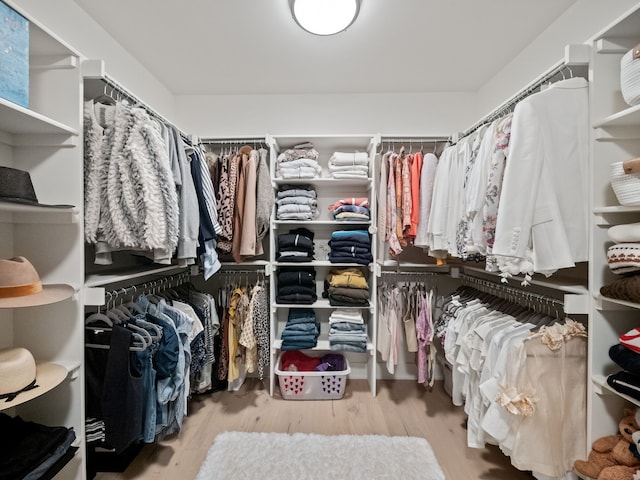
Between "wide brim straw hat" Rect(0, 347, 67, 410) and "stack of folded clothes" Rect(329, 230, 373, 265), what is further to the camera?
"stack of folded clothes" Rect(329, 230, 373, 265)

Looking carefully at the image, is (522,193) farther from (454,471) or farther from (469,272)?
(454,471)

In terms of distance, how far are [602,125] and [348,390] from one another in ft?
7.24

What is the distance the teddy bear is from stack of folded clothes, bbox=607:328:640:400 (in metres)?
0.16

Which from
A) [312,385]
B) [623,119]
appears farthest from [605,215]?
[312,385]

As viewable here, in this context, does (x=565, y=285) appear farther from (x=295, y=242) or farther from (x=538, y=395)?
(x=295, y=242)

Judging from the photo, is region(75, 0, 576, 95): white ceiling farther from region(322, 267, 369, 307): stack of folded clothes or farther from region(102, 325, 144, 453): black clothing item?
region(102, 325, 144, 453): black clothing item

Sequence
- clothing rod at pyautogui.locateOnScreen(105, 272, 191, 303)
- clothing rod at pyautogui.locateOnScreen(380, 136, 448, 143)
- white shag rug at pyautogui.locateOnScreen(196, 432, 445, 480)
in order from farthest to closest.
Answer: clothing rod at pyautogui.locateOnScreen(380, 136, 448, 143), clothing rod at pyautogui.locateOnScreen(105, 272, 191, 303), white shag rug at pyautogui.locateOnScreen(196, 432, 445, 480)

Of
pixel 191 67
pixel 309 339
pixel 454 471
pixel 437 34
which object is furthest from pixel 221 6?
pixel 454 471

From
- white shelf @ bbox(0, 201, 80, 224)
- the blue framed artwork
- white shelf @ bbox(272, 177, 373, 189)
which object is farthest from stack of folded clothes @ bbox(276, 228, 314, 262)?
the blue framed artwork

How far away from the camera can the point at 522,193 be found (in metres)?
1.19

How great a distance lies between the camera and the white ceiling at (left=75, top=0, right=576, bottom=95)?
1.61 metres

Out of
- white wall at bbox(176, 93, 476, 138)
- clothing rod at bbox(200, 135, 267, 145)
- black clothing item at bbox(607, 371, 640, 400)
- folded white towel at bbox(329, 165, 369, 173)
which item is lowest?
black clothing item at bbox(607, 371, 640, 400)

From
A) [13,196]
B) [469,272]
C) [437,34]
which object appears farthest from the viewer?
[469,272]

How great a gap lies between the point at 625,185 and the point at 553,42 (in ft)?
3.80
